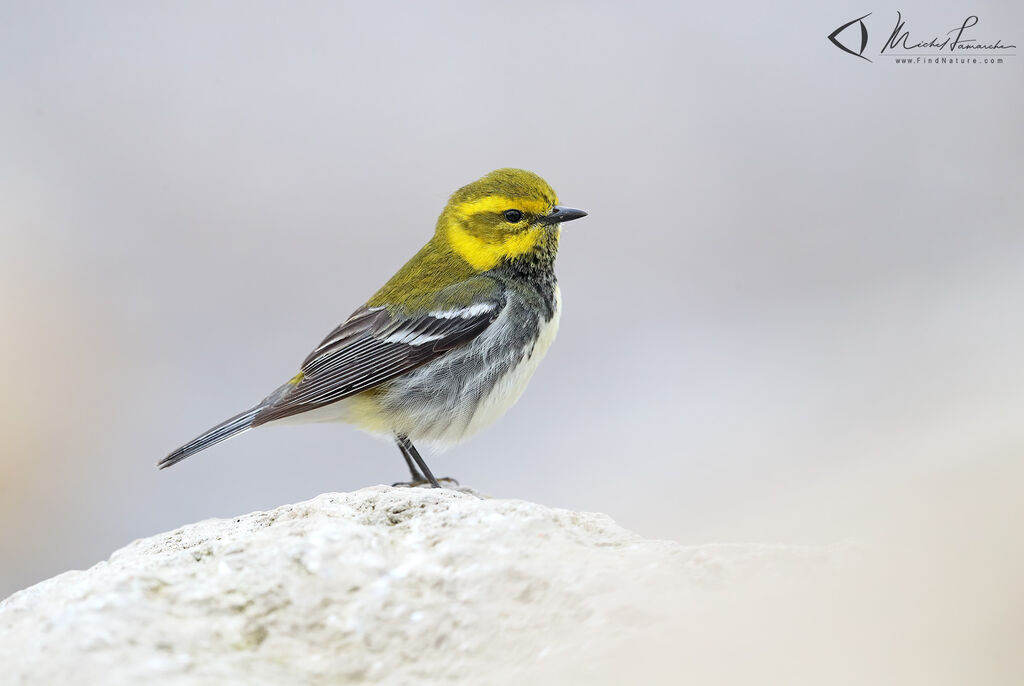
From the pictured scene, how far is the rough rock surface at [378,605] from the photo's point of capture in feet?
9.10

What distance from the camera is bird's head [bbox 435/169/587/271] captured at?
21.1ft

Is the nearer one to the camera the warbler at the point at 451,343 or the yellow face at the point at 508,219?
the warbler at the point at 451,343

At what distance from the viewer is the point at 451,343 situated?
6.08 meters

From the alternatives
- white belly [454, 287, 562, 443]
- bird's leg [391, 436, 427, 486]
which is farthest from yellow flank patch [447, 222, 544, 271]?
bird's leg [391, 436, 427, 486]

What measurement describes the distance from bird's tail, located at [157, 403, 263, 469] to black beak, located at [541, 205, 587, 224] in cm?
211

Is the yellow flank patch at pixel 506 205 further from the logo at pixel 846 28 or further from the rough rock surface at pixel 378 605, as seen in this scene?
the logo at pixel 846 28

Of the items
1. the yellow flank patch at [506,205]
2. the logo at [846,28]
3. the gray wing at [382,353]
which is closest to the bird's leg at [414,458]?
the gray wing at [382,353]

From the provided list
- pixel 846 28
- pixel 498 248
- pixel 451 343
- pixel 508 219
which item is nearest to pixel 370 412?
pixel 451 343

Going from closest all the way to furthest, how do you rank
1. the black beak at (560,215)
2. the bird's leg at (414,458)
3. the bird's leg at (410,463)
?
the bird's leg at (414,458) < the bird's leg at (410,463) < the black beak at (560,215)

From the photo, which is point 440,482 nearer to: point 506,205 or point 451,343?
point 451,343

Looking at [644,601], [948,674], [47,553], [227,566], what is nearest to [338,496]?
[227,566]

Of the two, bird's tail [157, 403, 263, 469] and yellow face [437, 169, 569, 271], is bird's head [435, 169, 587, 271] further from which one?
bird's tail [157, 403, 263, 469]

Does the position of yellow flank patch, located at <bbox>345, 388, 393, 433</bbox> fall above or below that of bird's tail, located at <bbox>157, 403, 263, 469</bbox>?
below

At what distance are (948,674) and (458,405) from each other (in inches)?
159
